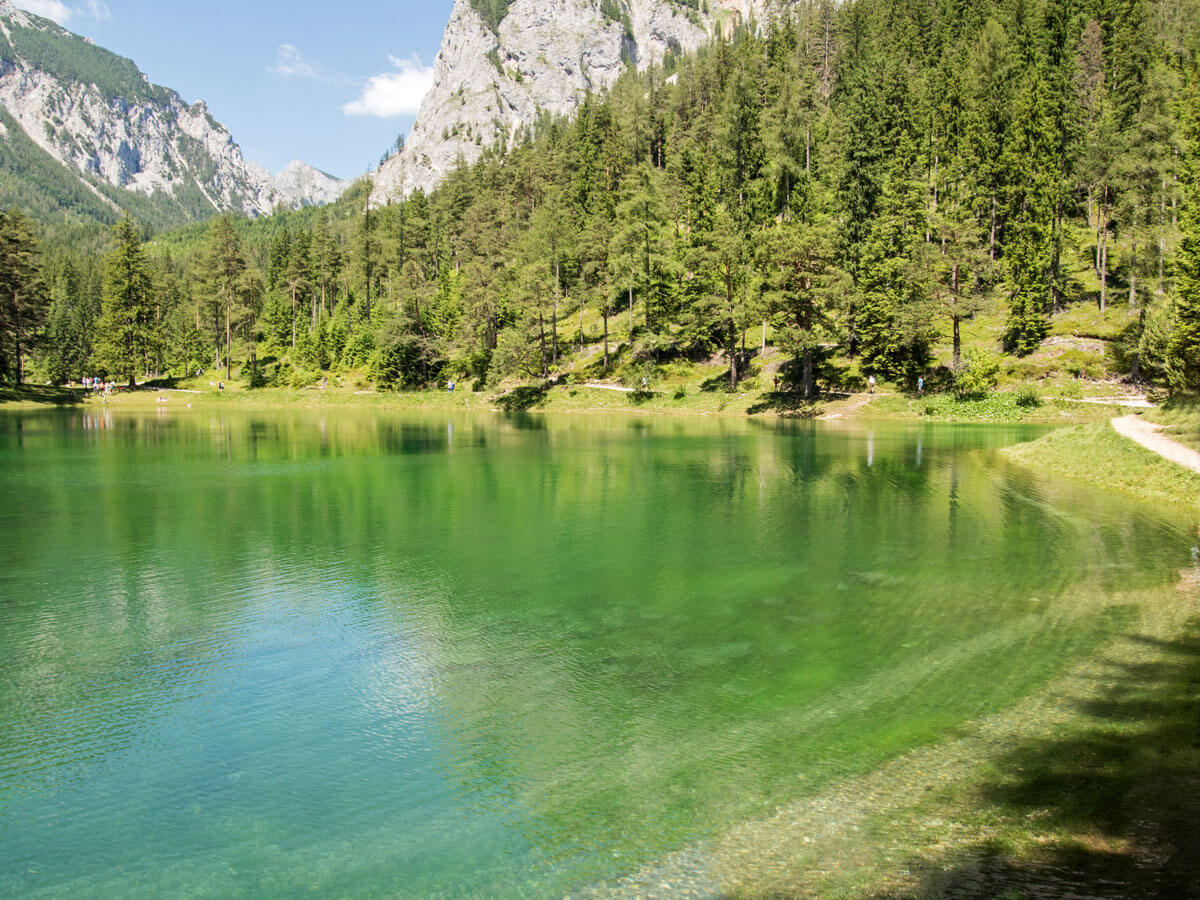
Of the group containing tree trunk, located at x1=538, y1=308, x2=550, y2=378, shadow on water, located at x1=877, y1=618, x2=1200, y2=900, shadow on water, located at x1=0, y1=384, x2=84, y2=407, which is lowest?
shadow on water, located at x1=877, y1=618, x2=1200, y2=900

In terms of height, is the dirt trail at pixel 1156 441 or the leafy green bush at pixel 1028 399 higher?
the leafy green bush at pixel 1028 399

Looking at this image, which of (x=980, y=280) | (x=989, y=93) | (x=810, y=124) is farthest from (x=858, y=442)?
(x=810, y=124)

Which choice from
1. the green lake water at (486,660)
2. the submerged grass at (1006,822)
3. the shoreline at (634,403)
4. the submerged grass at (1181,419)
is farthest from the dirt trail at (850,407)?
the submerged grass at (1006,822)

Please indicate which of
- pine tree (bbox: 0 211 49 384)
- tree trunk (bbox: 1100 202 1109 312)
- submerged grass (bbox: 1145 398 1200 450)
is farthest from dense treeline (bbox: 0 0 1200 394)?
submerged grass (bbox: 1145 398 1200 450)

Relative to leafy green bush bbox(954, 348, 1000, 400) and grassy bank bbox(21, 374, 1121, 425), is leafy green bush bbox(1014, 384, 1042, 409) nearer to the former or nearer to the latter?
grassy bank bbox(21, 374, 1121, 425)

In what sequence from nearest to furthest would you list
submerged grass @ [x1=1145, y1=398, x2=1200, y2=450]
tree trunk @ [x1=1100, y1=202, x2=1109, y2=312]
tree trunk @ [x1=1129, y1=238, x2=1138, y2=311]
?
submerged grass @ [x1=1145, y1=398, x2=1200, y2=450] → tree trunk @ [x1=1129, y1=238, x2=1138, y2=311] → tree trunk @ [x1=1100, y1=202, x2=1109, y2=312]

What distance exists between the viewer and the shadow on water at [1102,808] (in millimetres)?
6617

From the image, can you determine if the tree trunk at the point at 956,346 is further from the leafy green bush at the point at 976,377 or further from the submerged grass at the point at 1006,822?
the submerged grass at the point at 1006,822

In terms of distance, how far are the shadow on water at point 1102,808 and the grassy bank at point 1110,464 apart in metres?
17.4

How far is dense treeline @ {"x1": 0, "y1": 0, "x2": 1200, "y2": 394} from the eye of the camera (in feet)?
188

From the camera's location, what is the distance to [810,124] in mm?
92250

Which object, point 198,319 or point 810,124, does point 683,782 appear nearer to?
point 810,124

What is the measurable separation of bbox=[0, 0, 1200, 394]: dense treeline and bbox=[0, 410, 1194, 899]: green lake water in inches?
1098

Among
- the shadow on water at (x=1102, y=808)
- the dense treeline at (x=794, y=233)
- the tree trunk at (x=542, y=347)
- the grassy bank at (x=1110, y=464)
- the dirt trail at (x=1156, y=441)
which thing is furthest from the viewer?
the tree trunk at (x=542, y=347)
